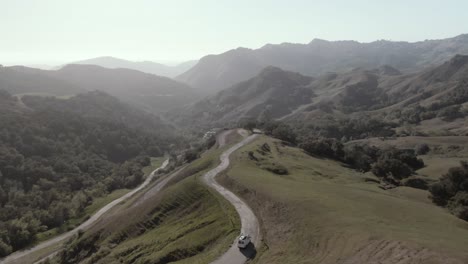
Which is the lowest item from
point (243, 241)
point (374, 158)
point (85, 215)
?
point (85, 215)

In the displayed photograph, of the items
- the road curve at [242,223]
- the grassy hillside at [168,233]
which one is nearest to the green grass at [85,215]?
the grassy hillside at [168,233]

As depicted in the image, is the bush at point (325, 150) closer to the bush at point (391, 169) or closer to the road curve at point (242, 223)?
the bush at point (391, 169)

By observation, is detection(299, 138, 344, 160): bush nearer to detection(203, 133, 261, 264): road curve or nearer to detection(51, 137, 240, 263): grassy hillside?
detection(203, 133, 261, 264): road curve

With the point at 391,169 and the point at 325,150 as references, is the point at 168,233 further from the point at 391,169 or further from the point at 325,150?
the point at 325,150

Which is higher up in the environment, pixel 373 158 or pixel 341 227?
pixel 341 227

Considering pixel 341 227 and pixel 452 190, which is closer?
pixel 341 227

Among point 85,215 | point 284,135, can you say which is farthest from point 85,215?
point 284,135

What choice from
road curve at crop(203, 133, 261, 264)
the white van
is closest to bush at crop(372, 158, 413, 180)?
road curve at crop(203, 133, 261, 264)
